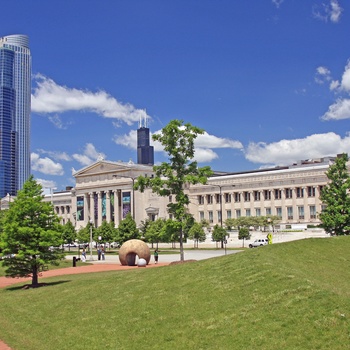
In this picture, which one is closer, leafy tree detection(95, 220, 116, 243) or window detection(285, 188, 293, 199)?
leafy tree detection(95, 220, 116, 243)

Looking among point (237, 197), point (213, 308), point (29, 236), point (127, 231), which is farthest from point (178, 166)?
point (237, 197)

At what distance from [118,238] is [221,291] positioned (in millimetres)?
68707

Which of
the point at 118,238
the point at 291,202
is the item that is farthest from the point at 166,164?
the point at 291,202

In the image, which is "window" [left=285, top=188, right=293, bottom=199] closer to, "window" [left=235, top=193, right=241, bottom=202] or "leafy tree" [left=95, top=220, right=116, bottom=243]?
"window" [left=235, top=193, right=241, bottom=202]

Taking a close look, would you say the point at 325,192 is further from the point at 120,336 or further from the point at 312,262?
the point at 120,336

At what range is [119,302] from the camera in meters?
22.5

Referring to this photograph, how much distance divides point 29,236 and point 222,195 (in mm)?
93514

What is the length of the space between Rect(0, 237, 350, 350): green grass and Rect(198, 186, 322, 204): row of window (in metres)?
84.1

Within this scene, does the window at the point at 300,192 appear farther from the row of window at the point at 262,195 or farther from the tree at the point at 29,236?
the tree at the point at 29,236

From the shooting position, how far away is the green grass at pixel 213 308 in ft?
47.4

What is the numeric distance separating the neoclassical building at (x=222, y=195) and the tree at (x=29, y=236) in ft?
185

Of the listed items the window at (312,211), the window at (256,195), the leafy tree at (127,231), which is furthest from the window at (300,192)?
the leafy tree at (127,231)

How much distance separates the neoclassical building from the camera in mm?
110562

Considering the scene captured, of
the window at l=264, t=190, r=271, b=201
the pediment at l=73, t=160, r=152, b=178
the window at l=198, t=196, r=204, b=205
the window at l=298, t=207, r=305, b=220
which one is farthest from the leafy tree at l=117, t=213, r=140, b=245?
the pediment at l=73, t=160, r=152, b=178
